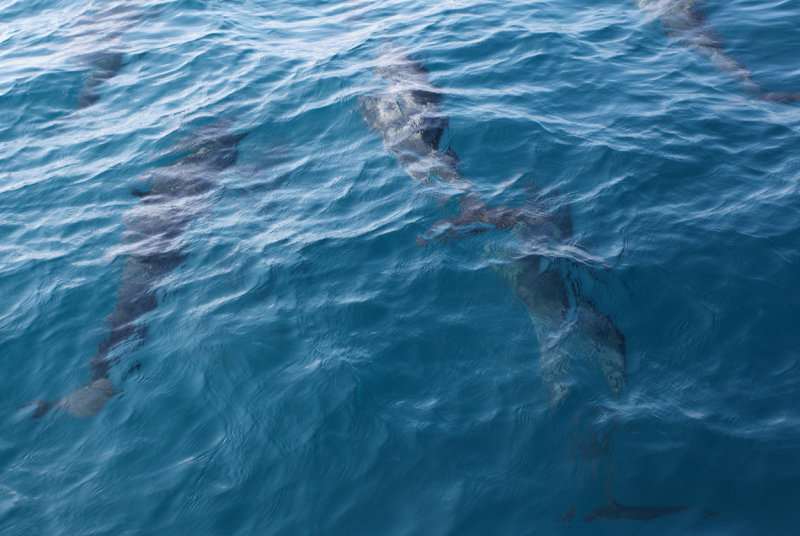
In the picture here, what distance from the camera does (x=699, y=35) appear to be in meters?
10.2

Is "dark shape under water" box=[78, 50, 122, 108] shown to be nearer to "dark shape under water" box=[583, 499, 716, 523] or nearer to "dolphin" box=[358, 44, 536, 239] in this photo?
"dolphin" box=[358, 44, 536, 239]

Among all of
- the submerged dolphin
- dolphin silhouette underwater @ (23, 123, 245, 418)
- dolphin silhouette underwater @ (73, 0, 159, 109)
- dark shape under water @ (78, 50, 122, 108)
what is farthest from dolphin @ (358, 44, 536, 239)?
dolphin silhouette underwater @ (73, 0, 159, 109)

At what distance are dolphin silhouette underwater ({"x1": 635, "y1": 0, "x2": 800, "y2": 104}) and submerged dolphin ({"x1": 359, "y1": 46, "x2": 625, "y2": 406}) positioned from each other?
4.39m

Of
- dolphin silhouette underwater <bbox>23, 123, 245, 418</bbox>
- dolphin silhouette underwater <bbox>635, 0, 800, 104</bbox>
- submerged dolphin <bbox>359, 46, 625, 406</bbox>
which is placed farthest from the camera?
dolphin silhouette underwater <bbox>635, 0, 800, 104</bbox>

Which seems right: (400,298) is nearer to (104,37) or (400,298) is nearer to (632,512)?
(632,512)

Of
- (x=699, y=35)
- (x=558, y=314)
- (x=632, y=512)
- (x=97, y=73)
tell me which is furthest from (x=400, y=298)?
(x=97, y=73)

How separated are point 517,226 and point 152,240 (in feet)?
14.5

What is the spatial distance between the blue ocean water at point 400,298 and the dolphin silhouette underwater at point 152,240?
51 mm

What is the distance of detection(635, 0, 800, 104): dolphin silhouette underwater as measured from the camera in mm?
8513

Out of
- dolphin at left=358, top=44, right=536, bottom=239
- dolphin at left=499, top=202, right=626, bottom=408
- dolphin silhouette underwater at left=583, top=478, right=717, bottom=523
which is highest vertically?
dolphin at left=358, top=44, right=536, bottom=239

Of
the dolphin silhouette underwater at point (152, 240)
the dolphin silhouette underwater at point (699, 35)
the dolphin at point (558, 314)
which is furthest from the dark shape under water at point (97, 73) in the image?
the dolphin silhouette underwater at point (699, 35)

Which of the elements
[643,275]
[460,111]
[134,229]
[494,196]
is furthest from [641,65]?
[134,229]

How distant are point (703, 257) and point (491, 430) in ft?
10.2

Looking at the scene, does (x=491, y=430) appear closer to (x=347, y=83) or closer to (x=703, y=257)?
(x=703, y=257)
